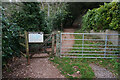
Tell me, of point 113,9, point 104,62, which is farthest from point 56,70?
point 113,9

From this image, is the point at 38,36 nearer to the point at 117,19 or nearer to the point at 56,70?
the point at 56,70

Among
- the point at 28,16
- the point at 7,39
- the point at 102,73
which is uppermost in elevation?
the point at 28,16

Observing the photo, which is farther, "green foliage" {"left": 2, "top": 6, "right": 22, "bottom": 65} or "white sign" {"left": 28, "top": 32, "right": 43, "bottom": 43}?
"white sign" {"left": 28, "top": 32, "right": 43, "bottom": 43}

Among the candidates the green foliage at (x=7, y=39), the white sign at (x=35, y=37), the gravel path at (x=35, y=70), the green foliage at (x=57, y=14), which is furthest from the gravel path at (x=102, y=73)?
the green foliage at (x=57, y=14)

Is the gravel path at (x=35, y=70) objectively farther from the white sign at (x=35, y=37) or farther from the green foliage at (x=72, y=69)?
the white sign at (x=35, y=37)

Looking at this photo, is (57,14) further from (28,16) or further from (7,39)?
(7,39)

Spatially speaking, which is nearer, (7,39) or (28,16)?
(7,39)

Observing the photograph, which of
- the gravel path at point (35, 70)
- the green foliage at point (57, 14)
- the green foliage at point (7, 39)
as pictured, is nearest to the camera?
the green foliage at point (7, 39)

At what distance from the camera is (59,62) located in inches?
132

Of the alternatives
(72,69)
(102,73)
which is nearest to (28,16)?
(72,69)

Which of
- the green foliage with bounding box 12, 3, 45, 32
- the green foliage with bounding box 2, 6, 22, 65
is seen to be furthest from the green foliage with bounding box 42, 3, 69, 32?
the green foliage with bounding box 2, 6, 22, 65

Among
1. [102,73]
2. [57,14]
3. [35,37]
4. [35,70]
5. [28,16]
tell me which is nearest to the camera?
[102,73]

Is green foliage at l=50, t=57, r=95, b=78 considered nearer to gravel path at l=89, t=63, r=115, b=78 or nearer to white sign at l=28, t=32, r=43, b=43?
gravel path at l=89, t=63, r=115, b=78

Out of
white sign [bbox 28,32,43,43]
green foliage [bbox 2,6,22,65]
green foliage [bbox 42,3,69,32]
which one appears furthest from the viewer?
green foliage [bbox 42,3,69,32]
